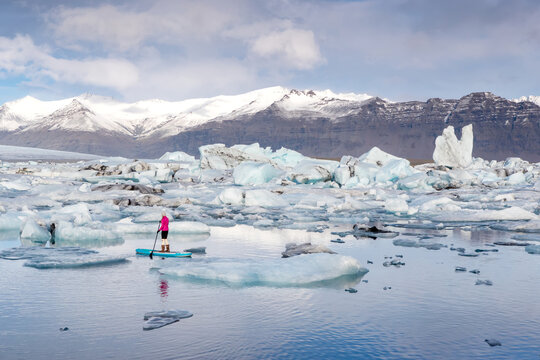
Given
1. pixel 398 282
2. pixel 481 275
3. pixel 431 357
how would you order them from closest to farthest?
pixel 431 357
pixel 398 282
pixel 481 275

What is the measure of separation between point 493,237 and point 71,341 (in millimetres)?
12922

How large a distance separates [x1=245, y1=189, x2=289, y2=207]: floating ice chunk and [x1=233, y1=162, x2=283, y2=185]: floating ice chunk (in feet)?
41.5

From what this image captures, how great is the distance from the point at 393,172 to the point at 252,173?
11000mm

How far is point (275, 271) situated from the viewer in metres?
9.62

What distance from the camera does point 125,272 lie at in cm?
1038

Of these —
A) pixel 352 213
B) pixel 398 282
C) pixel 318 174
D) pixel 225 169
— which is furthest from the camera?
pixel 225 169

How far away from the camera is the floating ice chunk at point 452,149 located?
57.9 m

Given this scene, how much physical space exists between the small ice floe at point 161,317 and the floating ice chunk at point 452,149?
53.6 meters

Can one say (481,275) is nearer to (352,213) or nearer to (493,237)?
(493,237)

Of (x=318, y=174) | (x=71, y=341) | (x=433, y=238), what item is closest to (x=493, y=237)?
(x=433, y=238)

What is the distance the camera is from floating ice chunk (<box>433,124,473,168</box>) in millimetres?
57906

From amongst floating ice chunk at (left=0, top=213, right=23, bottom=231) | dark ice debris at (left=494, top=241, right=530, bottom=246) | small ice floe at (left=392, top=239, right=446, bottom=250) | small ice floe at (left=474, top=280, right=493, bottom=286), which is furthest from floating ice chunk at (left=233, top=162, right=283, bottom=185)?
small ice floe at (left=474, top=280, right=493, bottom=286)

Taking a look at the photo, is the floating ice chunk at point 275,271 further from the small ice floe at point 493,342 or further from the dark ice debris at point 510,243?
the dark ice debris at point 510,243

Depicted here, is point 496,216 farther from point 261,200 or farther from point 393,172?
point 393,172
